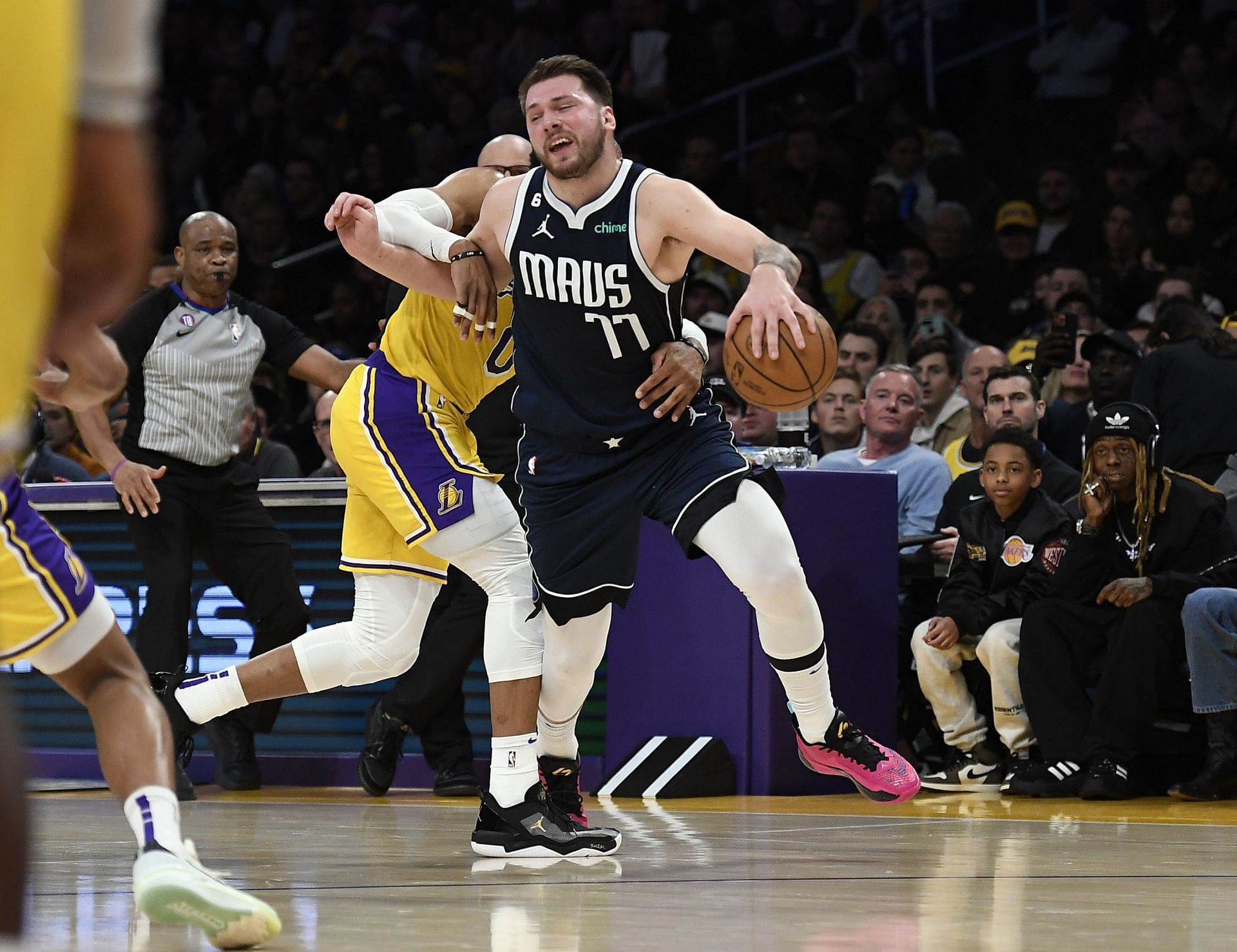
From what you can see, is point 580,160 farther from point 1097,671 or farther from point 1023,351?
point 1023,351

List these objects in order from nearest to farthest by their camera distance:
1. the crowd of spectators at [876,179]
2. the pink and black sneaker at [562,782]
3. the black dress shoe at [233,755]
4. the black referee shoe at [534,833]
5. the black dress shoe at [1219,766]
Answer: the black referee shoe at [534,833], the pink and black sneaker at [562,782], the black dress shoe at [1219,766], the black dress shoe at [233,755], the crowd of spectators at [876,179]

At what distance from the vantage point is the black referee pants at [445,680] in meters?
7.23

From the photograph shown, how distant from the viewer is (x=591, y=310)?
15.6ft

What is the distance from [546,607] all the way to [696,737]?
2617mm

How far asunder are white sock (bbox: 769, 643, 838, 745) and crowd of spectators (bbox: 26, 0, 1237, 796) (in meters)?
2.83

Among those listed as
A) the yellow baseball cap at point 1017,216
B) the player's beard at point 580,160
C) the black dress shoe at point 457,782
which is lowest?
the black dress shoe at point 457,782

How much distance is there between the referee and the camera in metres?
7.25

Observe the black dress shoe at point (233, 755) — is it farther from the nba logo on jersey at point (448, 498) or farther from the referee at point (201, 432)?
the nba logo on jersey at point (448, 498)

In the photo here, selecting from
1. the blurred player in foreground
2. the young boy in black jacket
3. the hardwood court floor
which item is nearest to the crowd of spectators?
the young boy in black jacket

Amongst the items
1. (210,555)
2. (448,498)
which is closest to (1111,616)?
(448,498)

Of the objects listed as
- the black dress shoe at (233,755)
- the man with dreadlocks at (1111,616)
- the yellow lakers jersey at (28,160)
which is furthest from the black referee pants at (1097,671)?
the yellow lakers jersey at (28,160)

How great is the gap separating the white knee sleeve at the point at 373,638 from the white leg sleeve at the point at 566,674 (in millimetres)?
685

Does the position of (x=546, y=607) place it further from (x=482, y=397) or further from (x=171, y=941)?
(x=171, y=941)

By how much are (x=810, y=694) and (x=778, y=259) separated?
128 centimetres
